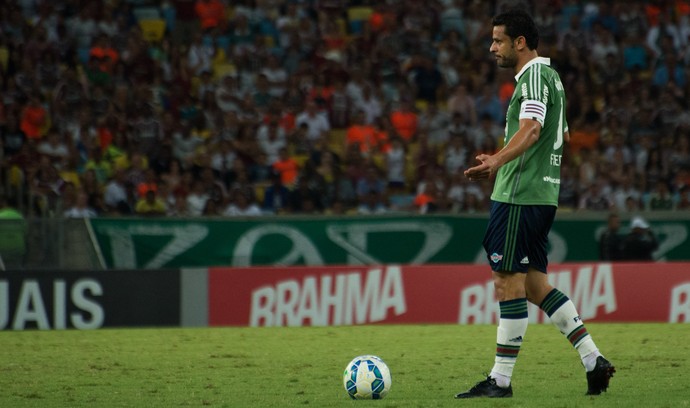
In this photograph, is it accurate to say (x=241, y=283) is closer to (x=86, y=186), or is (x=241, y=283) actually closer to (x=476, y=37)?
(x=86, y=186)

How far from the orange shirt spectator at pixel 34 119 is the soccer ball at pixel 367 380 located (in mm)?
11510

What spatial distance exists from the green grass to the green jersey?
46.0 inches

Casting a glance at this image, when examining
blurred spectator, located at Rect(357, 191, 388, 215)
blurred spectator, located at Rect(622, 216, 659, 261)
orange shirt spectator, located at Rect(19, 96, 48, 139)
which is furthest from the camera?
orange shirt spectator, located at Rect(19, 96, 48, 139)

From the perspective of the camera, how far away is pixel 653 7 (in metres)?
20.8

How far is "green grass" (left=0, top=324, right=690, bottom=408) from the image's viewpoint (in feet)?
22.6

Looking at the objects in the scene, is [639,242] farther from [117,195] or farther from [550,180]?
[550,180]

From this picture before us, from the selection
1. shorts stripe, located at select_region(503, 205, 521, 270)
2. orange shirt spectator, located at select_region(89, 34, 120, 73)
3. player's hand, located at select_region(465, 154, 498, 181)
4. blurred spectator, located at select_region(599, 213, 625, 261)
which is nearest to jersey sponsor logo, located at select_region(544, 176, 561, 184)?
shorts stripe, located at select_region(503, 205, 521, 270)

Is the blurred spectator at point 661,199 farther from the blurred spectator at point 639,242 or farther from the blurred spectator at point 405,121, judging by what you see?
the blurred spectator at point 405,121

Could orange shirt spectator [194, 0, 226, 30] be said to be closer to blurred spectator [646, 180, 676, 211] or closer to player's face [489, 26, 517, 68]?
blurred spectator [646, 180, 676, 211]

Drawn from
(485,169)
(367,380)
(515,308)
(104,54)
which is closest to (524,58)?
(485,169)

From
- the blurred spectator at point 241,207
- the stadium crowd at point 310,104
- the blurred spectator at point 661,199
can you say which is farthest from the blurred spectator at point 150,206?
the blurred spectator at point 661,199

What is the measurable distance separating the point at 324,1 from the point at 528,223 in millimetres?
14583

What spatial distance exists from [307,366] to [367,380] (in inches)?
83.7

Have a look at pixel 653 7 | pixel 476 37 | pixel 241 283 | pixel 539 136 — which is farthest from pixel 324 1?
pixel 539 136
